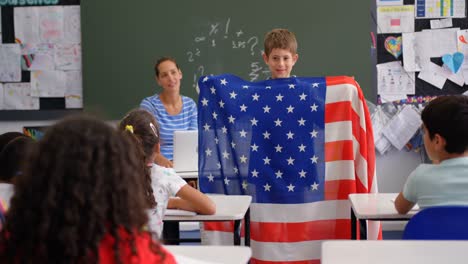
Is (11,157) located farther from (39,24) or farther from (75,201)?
(39,24)

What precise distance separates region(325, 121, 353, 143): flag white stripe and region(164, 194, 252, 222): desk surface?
1.73ft

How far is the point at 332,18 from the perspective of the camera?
5.21 meters

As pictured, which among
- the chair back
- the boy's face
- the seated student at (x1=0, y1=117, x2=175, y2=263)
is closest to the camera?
the seated student at (x1=0, y1=117, x2=175, y2=263)

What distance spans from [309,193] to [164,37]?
2598mm

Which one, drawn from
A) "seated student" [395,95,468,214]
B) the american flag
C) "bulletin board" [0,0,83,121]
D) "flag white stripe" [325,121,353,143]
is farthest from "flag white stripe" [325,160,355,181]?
"bulletin board" [0,0,83,121]

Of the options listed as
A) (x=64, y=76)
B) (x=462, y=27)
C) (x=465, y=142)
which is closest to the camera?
(x=465, y=142)

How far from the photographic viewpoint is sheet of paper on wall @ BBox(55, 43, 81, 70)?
216 inches

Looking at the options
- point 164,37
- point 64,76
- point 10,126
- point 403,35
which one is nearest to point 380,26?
point 403,35

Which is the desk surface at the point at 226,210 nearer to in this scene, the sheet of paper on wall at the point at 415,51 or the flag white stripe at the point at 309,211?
the flag white stripe at the point at 309,211

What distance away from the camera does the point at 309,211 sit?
3.25 metres

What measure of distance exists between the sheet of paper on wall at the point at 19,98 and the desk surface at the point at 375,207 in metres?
3.53

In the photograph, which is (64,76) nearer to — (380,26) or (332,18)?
(332,18)

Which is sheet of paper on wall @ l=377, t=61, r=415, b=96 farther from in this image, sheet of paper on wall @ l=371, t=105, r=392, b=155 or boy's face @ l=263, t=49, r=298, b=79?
boy's face @ l=263, t=49, r=298, b=79

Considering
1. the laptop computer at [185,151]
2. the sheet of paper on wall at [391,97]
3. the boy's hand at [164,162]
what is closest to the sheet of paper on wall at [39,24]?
the boy's hand at [164,162]
